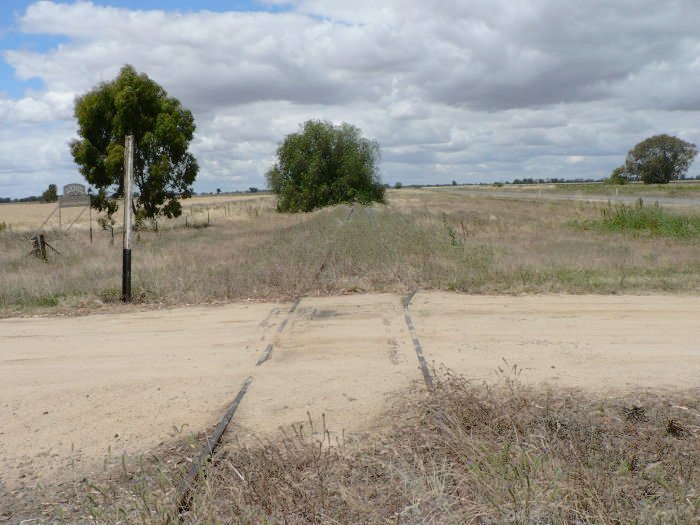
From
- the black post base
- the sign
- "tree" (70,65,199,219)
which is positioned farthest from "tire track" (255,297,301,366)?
"tree" (70,65,199,219)

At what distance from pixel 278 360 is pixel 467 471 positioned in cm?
382

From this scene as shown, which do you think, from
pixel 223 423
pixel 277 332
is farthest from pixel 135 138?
pixel 223 423

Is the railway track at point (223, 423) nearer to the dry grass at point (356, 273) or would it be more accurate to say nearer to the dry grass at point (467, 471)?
the dry grass at point (467, 471)

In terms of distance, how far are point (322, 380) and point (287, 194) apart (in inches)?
1888

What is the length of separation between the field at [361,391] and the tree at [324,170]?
38.1m

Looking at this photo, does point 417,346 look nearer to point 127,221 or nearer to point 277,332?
point 277,332

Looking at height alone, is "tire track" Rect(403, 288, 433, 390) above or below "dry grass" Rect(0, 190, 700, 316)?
below

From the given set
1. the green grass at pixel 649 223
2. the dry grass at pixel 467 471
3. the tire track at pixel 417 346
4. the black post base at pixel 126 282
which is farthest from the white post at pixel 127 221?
the green grass at pixel 649 223

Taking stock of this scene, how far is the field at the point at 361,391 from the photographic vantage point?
14.7 ft

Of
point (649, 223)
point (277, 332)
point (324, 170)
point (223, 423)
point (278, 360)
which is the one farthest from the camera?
point (324, 170)

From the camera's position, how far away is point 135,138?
34875 mm

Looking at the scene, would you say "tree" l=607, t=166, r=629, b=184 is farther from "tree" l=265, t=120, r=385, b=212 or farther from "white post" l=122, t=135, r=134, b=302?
"white post" l=122, t=135, r=134, b=302

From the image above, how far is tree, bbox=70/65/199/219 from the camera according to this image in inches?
1352

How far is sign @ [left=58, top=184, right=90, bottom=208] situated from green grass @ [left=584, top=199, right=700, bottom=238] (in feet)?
66.2
